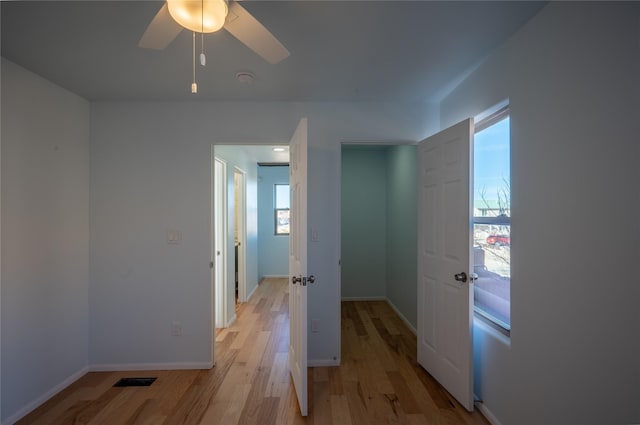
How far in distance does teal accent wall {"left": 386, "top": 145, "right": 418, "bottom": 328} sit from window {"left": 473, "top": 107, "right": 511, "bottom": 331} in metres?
1.26

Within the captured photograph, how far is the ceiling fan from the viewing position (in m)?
1.04

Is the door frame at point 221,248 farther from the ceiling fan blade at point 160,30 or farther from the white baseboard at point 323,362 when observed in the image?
the ceiling fan blade at point 160,30

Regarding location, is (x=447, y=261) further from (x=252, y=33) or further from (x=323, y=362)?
(x=252, y=33)

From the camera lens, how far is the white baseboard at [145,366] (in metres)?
2.56

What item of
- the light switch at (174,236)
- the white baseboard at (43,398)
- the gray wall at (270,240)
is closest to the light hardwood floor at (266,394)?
the white baseboard at (43,398)

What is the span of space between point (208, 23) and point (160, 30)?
255mm

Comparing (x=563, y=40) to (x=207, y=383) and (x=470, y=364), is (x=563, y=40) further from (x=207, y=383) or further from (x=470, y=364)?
(x=207, y=383)

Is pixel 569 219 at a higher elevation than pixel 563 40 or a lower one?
lower

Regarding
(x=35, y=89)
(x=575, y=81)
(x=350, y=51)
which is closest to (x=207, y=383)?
(x=35, y=89)

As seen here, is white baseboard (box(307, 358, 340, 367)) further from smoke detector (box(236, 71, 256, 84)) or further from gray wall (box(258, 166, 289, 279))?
gray wall (box(258, 166, 289, 279))

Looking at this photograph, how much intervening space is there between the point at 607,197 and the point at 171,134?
304cm

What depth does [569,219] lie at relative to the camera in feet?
4.32

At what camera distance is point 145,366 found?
2586 mm

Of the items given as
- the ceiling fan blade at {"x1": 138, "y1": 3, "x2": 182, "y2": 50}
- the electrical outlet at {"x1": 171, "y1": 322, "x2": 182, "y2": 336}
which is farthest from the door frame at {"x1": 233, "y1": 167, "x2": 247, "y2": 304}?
the ceiling fan blade at {"x1": 138, "y1": 3, "x2": 182, "y2": 50}
